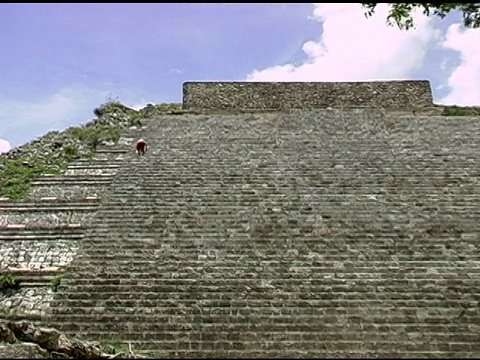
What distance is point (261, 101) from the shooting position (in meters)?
17.4

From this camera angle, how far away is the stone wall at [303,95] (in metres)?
17.2

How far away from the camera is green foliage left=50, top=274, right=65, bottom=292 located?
677 cm

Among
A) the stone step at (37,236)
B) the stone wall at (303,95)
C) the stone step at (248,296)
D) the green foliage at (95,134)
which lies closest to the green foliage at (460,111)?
the stone wall at (303,95)

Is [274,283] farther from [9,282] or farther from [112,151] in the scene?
[112,151]

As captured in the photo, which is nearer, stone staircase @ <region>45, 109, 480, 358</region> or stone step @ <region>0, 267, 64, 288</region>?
stone staircase @ <region>45, 109, 480, 358</region>

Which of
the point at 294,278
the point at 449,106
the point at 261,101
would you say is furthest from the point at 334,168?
the point at 449,106

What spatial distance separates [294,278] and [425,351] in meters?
1.81

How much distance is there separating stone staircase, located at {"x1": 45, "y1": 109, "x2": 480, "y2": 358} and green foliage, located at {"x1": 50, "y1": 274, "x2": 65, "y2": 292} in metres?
0.20

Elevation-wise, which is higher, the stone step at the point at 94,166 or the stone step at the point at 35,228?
the stone step at the point at 94,166

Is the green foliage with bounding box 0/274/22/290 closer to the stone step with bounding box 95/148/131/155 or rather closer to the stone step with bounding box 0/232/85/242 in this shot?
the stone step with bounding box 0/232/85/242

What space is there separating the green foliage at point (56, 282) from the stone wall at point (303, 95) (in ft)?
34.8

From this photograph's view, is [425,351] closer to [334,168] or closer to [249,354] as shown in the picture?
[249,354]

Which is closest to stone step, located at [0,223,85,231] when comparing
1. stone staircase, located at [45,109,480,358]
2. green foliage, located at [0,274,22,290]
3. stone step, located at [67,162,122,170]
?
stone staircase, located at [45,109,480,358]

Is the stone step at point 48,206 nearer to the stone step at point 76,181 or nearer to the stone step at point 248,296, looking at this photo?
the stone step at point 76,181
